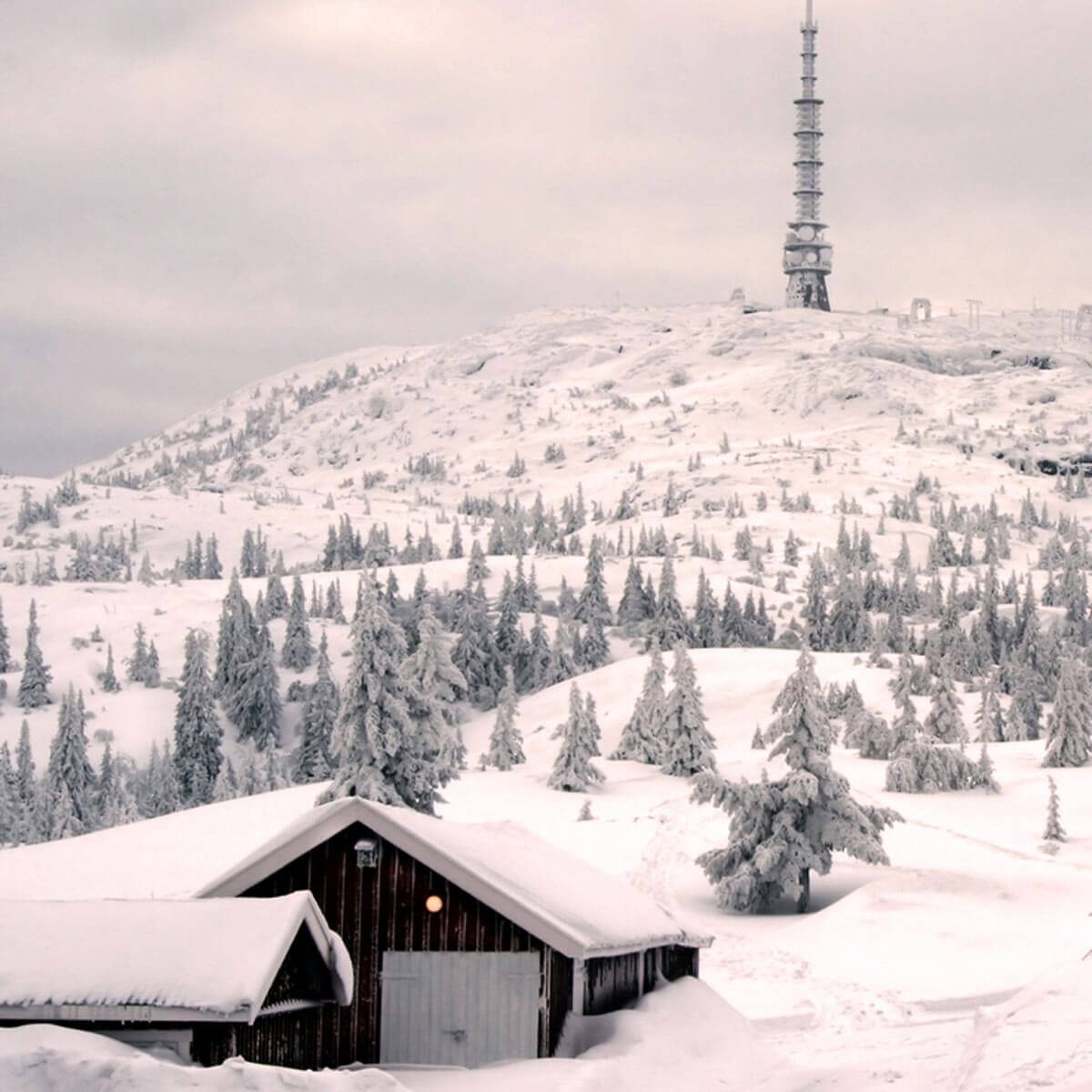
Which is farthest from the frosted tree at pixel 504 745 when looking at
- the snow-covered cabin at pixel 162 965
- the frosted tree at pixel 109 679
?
the snow-covered cabin at pixel 162 965

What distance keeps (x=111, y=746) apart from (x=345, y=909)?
3883 inches

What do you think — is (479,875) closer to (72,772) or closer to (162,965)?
(162,965)

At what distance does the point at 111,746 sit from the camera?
120000mm

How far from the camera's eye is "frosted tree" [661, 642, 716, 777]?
81.2m

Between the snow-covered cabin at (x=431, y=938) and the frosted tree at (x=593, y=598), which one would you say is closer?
the snow-covered cabin at (x=431, y=938)

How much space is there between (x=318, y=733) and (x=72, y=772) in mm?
14252

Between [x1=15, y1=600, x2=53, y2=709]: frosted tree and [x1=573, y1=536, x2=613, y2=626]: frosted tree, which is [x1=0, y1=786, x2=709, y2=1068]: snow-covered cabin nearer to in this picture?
[x1=15, y1=600, x2=53, y2=709]: frosted tree

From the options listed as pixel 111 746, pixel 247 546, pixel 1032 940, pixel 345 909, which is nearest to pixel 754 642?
pixel 111 746

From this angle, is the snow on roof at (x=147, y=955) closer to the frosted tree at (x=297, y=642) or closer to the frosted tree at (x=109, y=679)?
the frosted tree at (x=297, y=642)

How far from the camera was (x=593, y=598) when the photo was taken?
14275cm

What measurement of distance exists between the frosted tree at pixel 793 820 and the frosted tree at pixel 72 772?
52293 mm

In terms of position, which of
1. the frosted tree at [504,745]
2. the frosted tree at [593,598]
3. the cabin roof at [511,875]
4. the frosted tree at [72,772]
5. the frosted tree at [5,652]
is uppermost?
the frosted tree at [593,598]

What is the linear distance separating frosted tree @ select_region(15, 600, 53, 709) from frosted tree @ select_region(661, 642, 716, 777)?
61166 mm

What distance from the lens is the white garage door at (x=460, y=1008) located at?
24109 mm
